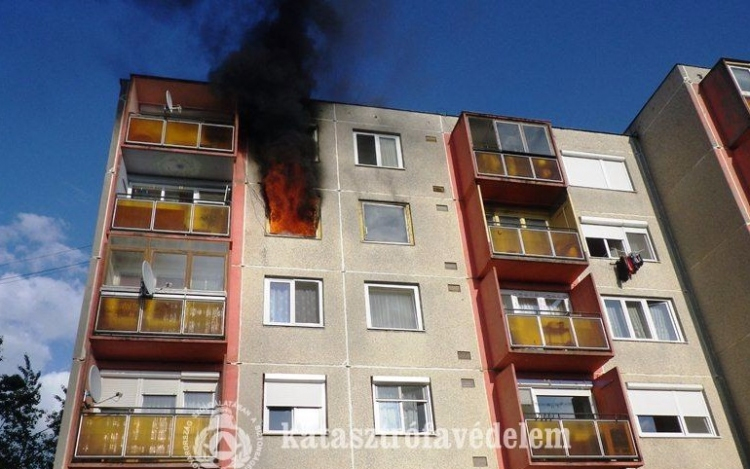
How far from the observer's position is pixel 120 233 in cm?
1545

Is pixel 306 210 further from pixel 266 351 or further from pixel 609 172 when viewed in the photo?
pixel 609 172

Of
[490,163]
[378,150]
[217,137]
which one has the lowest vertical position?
[490,163]

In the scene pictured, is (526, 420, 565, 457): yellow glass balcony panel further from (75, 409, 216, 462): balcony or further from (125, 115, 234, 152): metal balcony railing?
(125, 115, 234, 152): metal balcony railing

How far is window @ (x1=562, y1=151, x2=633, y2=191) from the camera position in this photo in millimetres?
21016

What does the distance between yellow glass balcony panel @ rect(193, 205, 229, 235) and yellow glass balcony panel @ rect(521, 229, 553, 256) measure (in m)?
7.37

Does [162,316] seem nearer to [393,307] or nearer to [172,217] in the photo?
[172,217]

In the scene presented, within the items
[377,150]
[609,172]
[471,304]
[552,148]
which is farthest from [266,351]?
[609,172]

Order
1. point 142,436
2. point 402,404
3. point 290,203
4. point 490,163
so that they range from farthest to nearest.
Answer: point 490,163
point 290,203
point 402,404
point 142,436

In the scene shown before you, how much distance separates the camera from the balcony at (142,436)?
12.5m

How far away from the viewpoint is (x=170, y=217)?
15992 mm

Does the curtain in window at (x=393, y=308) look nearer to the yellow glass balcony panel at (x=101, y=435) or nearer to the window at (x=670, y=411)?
the window at (x=670, y=411)

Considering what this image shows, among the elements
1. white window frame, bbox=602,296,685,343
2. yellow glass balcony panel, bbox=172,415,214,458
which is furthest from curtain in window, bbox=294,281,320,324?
white window frame, bbox=602,296,685,343

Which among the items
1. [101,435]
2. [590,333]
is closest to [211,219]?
[101,435]

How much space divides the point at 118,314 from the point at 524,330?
8.78 metres
